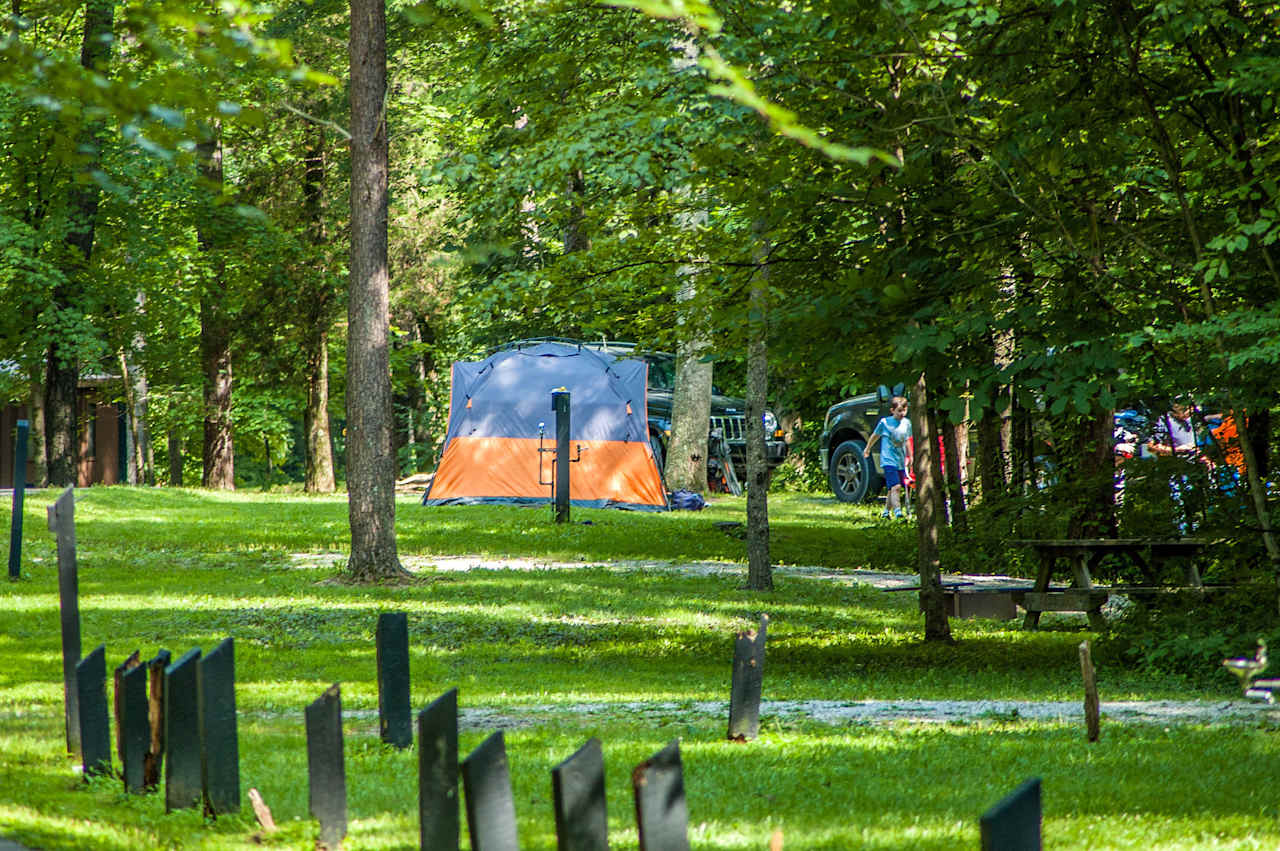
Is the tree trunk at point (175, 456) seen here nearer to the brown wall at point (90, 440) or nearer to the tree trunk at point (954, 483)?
the brown wall at point (90, 440)

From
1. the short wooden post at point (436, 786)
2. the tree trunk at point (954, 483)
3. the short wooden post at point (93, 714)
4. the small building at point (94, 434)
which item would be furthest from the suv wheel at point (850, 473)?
the short wooden post at point (436, 786)

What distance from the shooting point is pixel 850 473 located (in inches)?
1117

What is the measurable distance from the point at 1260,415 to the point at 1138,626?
222 centimetres

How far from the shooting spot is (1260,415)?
11719mm

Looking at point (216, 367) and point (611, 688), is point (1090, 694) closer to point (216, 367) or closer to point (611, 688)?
point (611, 688)

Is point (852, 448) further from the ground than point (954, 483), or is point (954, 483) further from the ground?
point (852, 448)

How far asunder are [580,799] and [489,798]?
0.32m

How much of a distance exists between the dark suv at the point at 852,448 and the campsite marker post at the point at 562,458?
7.09 metres

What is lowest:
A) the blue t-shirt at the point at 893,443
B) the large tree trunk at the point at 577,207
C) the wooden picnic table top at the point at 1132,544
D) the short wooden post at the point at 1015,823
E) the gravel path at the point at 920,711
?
the gravel path at the point at 920,711

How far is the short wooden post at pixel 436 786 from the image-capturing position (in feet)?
14.6

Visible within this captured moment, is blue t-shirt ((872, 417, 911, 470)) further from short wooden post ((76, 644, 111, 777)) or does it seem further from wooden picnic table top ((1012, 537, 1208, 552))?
short wooden post ((76, 644, 111, 777))

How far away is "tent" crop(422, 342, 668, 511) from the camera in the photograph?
972 inches

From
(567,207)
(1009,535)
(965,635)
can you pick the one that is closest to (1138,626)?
(965,635)

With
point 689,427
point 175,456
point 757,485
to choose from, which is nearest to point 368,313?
point 757,485
